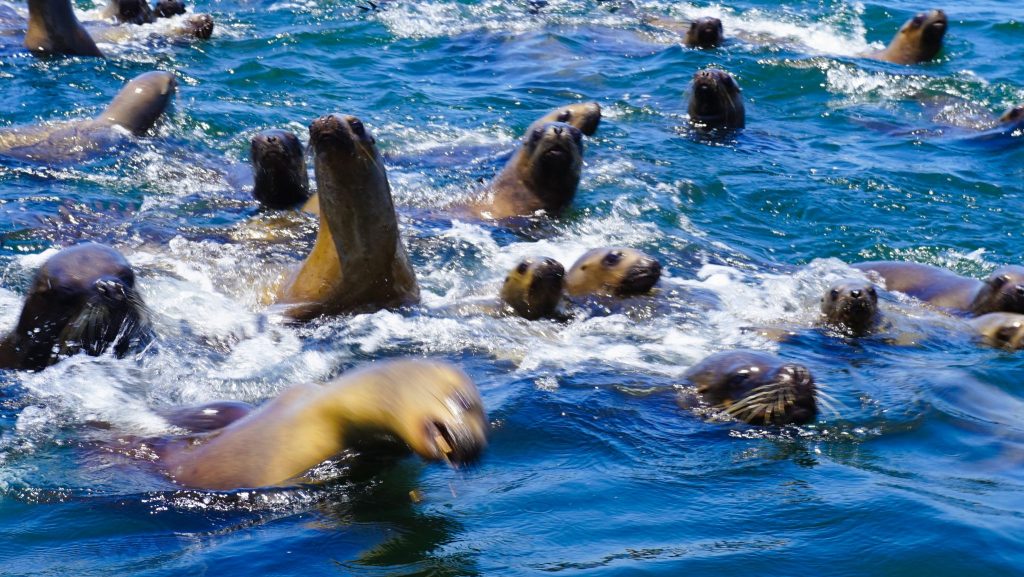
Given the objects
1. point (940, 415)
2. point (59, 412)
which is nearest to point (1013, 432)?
point (940, 415)

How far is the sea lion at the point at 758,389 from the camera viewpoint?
525cm

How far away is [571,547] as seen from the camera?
149 inches

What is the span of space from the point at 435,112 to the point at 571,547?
8452mm

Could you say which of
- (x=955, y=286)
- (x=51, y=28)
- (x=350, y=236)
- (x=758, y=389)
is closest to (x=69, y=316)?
(x=350, y=236)

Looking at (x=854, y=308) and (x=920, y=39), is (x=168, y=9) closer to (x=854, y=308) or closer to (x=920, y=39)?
(x=920, y=39)

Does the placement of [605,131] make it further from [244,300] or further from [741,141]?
[244,300]

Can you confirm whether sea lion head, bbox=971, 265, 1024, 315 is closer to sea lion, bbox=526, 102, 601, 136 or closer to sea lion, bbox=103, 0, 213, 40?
sea lion, bbox=526, 102, 601, 136

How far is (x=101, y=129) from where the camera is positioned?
32.4 ft

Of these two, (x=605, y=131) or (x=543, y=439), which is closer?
(x=543, y=439)

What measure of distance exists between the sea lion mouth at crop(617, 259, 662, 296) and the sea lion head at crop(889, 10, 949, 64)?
23.9 feet

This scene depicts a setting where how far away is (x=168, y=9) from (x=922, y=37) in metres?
8.32

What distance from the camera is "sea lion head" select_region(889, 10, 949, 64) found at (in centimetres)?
1352

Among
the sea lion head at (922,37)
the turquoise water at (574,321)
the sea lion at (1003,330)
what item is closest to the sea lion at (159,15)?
the turquoise water at (574,321)

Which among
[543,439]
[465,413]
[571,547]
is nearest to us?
[465,413]
